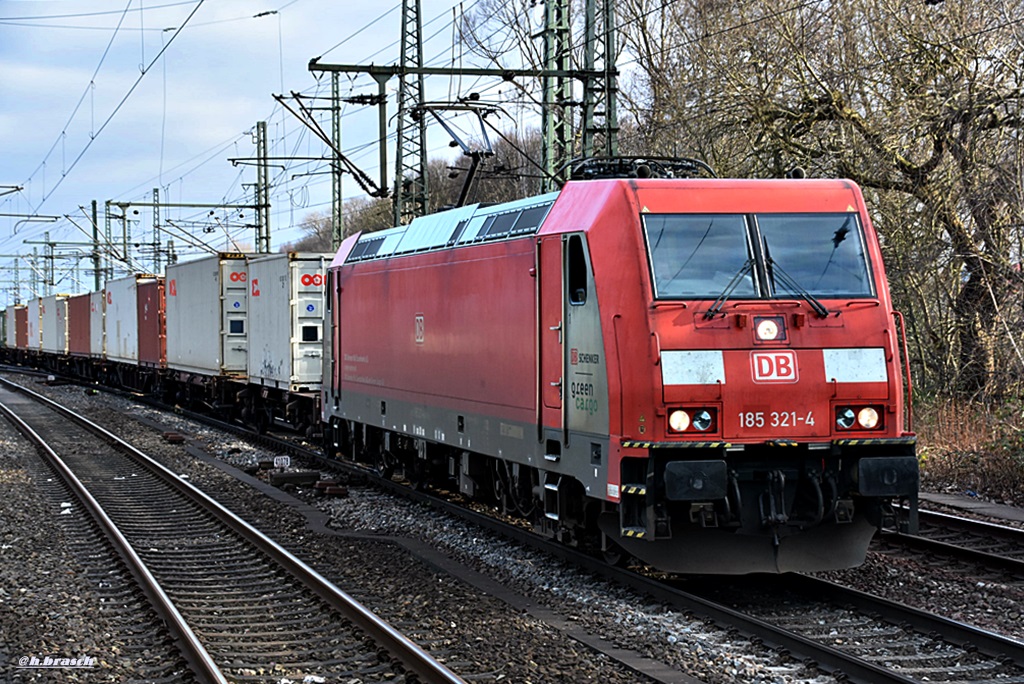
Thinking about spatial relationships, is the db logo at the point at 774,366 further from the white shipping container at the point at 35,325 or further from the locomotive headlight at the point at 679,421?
the white shipping container at the point at 35,325

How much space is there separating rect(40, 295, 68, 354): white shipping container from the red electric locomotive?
41.0 m

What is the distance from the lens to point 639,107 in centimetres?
2583

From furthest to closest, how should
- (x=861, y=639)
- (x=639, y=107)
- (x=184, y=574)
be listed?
1. (x=639, y=107)
2. (x=184, y=574)
3. (x=861, y=639)

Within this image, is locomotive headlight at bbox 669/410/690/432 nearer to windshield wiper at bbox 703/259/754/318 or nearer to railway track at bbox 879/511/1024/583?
windshield wiper at bbox 703/259/754/318

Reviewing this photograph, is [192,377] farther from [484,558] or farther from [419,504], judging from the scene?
[484,558]

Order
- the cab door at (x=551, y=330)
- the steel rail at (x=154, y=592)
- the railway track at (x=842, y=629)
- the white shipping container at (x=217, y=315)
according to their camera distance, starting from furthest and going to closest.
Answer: the white shipping container at (x=217, y=315), the cab door at (x=551, y=330), the steel rail at (x=154, y=592), the railway track at (x=842, y=629)

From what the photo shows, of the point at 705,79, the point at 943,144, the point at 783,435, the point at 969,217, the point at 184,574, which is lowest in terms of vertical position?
the point at 184,574

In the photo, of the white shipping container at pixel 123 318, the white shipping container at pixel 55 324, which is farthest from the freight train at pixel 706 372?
the white shipping container at pixel 55 324

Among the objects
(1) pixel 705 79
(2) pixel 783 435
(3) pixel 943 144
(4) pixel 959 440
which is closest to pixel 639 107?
(1) pixel 705 79

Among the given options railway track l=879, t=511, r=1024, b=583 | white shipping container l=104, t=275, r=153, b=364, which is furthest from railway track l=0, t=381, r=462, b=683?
white shipping container l=104, t=275, r=153, b=364

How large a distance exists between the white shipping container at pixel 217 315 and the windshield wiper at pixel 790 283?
18249 mm

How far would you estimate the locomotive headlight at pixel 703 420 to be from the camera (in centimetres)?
845

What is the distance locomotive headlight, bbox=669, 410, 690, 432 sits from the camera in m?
8.41

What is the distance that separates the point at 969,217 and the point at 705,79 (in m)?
5.60
